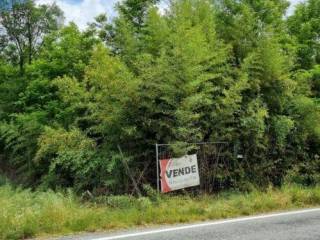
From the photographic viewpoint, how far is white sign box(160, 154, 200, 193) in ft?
30.9

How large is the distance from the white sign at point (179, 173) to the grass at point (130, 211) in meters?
0.39

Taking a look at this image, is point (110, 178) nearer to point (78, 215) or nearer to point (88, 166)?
point (88, 166)

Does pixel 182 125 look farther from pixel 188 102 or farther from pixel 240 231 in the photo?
pixel 240 231

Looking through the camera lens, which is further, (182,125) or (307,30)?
(307,30)

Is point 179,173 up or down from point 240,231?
up

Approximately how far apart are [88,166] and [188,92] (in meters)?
3.23

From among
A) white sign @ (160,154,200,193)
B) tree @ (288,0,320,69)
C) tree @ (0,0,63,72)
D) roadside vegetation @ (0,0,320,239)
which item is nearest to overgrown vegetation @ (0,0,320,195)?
roadside vegetation @ (0,0,320,239)

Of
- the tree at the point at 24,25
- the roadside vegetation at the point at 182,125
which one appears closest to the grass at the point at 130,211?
the roadside vegetation at the point at 182,125

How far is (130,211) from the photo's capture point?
7.91 metres

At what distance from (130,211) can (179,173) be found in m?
2.09

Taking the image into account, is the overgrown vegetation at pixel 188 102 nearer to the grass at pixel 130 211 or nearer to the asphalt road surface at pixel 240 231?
the grass at pixel 130 211

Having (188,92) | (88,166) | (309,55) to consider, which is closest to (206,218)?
(188,92)

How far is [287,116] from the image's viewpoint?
41.4 ft

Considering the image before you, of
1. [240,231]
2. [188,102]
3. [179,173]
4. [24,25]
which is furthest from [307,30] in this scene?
[24,25]
